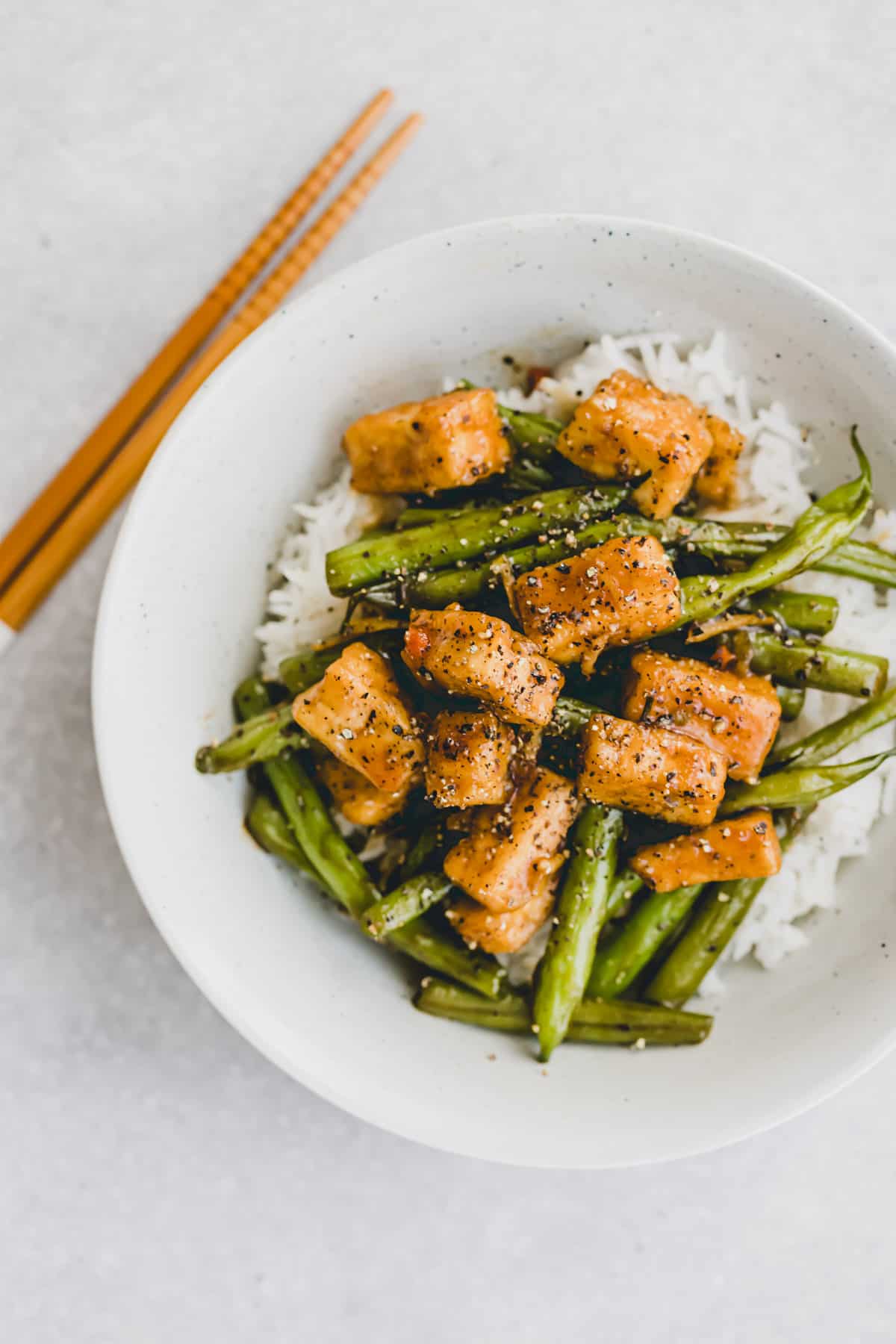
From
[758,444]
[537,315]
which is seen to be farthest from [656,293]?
[758,444]

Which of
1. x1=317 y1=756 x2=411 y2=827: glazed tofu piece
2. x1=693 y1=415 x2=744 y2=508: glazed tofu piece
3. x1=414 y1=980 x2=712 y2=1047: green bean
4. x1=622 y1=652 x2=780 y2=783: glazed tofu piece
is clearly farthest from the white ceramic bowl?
x1=622 y1=652 x2=780 y2=783: glazed tofu piece

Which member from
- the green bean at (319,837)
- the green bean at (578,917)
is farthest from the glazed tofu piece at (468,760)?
the green bean at (319,837)

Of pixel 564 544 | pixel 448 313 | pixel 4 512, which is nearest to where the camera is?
pixel 564 544

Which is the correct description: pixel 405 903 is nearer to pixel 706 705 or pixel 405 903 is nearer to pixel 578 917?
pixel 578 917

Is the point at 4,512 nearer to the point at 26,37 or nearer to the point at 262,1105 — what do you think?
the point at 26,37

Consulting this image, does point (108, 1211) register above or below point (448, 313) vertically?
below

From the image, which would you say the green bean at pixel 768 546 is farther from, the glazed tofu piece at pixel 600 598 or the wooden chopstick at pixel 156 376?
the wooden chopstick at pixel 156 376

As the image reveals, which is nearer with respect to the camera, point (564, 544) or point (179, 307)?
point (564, 544)

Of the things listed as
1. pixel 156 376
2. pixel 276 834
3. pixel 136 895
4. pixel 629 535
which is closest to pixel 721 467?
pixel 629 535
